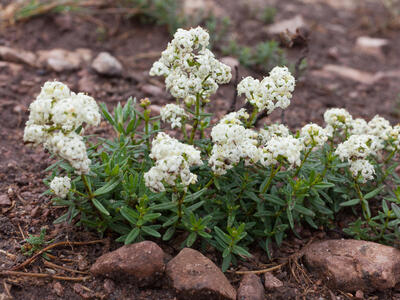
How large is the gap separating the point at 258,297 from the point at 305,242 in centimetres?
124

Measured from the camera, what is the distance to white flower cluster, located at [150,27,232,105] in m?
4.43

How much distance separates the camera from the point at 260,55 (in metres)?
8.64

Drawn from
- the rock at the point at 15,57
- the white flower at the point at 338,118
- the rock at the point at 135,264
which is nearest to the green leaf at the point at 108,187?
the rock at the point at 135,264

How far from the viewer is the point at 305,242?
5.24m

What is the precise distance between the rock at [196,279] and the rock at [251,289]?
0.32ft

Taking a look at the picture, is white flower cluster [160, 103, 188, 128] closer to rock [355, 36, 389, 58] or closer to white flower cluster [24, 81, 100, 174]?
white flower cluster [24, 81, 100, 174]

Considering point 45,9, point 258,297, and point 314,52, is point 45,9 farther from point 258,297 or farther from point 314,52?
point 258,297

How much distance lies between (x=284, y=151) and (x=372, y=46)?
7507mm

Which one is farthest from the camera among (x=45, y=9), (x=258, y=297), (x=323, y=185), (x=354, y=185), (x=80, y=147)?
(x=45, y=9)

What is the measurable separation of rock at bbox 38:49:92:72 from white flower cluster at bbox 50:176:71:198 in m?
4.14

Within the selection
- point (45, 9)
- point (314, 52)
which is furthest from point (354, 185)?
point (45, 9)

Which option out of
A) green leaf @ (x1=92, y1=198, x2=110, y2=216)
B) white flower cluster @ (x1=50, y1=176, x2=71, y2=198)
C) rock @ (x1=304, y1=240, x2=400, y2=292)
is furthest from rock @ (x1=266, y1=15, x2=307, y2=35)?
white flower cluster @ (x1=50, y1=176, x2=71, y2=198)

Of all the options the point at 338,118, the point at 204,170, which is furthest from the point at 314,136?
the point at 204,170

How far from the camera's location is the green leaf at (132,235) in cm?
A: 427
